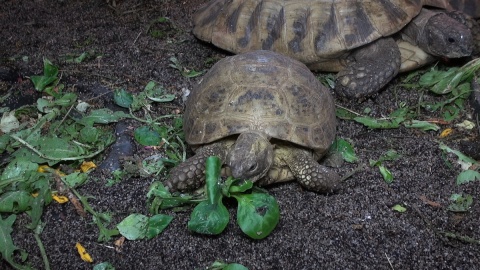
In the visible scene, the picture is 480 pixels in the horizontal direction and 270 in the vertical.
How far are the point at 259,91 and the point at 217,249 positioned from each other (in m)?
0.87

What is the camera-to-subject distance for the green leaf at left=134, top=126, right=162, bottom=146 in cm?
335

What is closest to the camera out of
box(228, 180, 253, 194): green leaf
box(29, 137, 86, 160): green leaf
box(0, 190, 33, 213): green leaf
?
box(228, 180, 253, 194): green leaf

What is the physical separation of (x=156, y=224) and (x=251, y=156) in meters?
0.58

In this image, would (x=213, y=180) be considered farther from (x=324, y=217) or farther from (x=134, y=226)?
(x=324, y=217)

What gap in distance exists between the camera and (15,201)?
9.08 feet

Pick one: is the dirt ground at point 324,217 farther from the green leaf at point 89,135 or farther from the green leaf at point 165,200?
the green leaf at point 89,135

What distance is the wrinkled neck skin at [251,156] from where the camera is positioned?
2.67m

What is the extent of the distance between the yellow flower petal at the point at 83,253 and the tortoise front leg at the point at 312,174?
114 cm

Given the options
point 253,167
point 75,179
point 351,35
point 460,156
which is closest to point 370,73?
point 351,35

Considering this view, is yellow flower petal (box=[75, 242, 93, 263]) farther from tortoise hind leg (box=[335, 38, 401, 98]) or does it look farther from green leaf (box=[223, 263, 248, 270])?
tortoise hind leg (box=[335, 38, 401, 98])

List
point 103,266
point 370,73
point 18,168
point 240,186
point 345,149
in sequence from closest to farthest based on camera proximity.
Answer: point 103,266 → point 240,186 → point 18,168 → point 345,149 → point 370,73

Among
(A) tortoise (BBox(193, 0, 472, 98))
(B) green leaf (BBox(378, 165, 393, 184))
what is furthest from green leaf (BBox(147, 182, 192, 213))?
(A) tortoise (BBox(193, 0, 472, 98))

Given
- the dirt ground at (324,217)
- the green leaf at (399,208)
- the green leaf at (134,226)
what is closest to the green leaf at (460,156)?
the dirt ground at (324,217)

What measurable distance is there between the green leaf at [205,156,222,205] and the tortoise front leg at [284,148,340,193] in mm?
499
